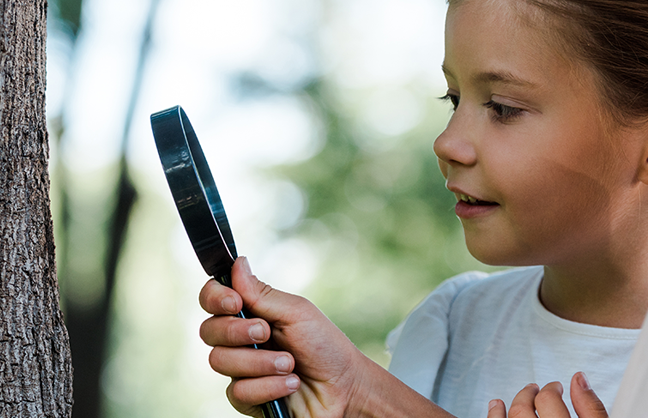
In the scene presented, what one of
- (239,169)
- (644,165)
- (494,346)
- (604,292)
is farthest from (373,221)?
(644,165)

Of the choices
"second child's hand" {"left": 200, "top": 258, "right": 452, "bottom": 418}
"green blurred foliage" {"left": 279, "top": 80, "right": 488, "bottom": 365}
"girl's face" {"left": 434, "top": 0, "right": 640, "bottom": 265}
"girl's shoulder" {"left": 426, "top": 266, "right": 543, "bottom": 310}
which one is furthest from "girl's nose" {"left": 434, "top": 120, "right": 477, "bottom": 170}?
"green blurred foliage" {"left": 279, "top": 80, "right": 488, "bottom": 365}

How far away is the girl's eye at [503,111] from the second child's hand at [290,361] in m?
0.37

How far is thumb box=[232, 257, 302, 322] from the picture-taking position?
0.68 m

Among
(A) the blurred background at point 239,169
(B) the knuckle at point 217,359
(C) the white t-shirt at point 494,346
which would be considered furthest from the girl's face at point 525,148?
(A) the blurred background at point 239,169

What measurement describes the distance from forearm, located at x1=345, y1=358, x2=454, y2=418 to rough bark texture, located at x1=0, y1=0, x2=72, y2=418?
393 mm

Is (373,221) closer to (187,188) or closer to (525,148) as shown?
(525,148)

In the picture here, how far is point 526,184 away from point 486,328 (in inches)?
16.2

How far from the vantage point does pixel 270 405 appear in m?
0.71

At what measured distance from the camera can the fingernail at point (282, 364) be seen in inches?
27.0

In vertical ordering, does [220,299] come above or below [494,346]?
above

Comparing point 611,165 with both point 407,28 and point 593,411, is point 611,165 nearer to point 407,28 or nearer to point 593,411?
point 593,411

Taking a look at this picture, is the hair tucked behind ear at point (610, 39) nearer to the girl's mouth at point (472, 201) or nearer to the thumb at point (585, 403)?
the girl's mouth at point (472, 201)

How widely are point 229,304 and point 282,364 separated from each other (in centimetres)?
10

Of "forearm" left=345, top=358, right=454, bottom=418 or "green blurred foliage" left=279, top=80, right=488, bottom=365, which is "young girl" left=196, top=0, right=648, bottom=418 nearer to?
"forearm" left=345, top=358, right=454, bottom=418
